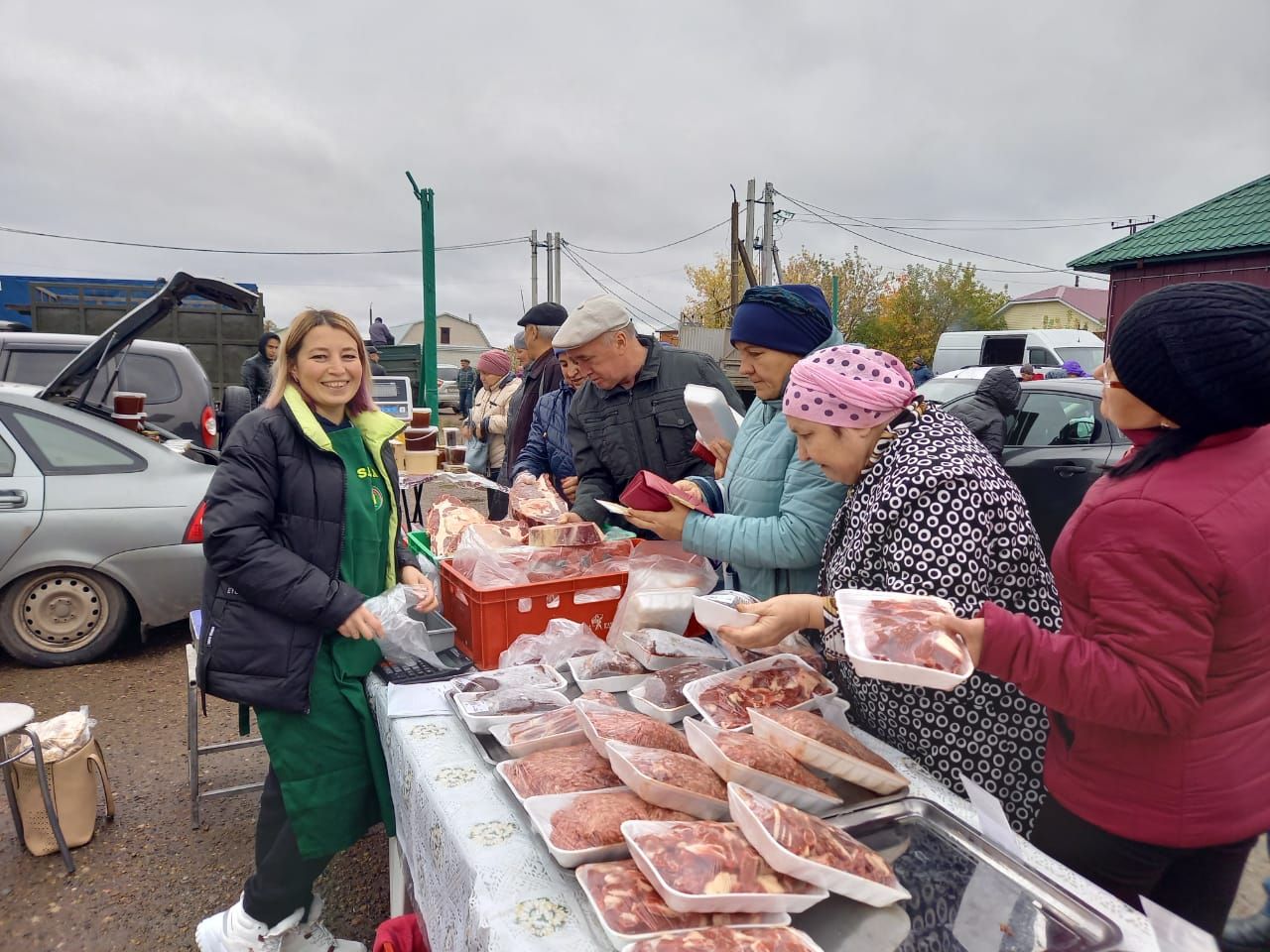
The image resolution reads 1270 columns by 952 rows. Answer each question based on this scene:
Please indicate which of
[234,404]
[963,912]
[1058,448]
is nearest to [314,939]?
[963,912]

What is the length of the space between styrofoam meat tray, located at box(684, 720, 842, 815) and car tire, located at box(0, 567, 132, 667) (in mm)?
4605

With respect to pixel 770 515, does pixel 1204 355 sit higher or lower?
higher

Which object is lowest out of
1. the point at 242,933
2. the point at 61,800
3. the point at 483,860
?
the point at 61,800

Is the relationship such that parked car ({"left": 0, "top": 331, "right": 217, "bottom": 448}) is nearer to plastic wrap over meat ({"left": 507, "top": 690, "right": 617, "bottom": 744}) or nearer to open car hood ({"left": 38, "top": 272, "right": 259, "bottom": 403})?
open car hood ({"left": 38, "top": 272, "right": 259, "bottom": 403})

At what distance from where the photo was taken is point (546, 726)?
171 centimetres

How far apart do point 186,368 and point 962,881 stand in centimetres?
698

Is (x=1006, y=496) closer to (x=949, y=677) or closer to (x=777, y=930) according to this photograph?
(x=949, y=677)

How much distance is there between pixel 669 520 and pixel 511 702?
656 mm

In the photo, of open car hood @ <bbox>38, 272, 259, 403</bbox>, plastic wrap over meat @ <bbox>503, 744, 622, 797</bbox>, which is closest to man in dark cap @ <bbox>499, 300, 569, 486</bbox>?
open car hood @ <bbox>38, 272, 259, 403</bbox>

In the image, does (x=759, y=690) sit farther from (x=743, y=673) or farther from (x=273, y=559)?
(x=273, y=559)

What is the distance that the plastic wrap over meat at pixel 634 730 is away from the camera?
153 cm

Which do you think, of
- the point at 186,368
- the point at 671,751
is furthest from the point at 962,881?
the point at 186,368

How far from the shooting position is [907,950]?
114cm

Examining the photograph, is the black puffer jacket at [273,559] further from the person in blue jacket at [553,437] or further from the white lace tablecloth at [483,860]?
the person in blue jacket at [553,437]
